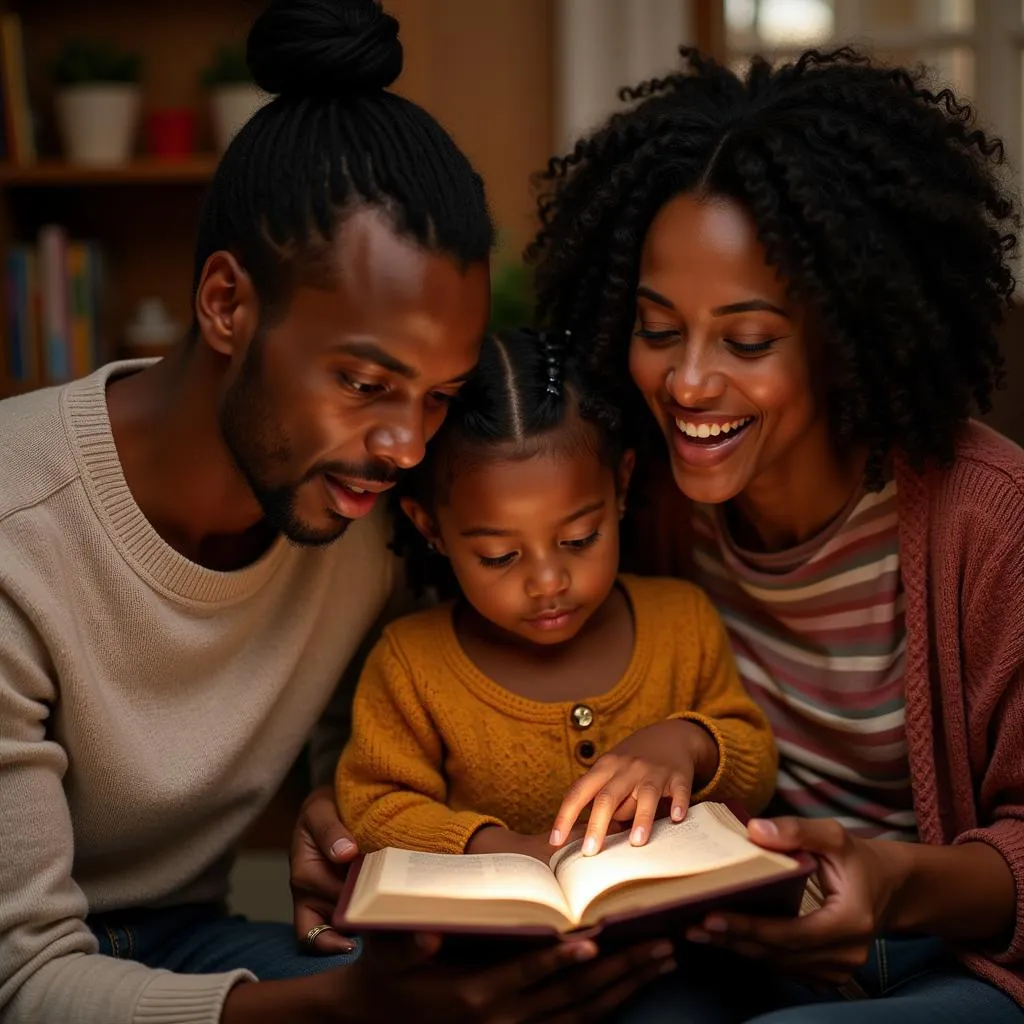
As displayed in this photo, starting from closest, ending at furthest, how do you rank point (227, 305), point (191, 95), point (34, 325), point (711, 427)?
point (227, 305), point (711, 427), point (34, 325), point (191, 95)

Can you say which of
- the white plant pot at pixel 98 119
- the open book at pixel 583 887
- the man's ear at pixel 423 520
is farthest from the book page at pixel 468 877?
the white plant pot at pixel 98 119

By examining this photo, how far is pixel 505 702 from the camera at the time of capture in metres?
1.61

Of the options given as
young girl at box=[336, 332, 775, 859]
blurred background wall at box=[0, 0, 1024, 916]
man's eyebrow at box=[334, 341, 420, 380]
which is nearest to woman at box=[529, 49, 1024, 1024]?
young girl at box=[336, 332, 775, 859]

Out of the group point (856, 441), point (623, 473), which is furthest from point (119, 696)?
point (856, 441)

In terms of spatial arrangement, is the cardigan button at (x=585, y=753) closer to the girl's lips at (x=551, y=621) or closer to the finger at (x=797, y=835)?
the girl's lips at (x=551, y=621)

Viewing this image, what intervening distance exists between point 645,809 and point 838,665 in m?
0.42

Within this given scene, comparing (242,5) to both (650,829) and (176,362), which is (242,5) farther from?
(650,829)

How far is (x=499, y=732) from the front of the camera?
5.23 ft

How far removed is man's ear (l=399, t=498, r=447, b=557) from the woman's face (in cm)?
31

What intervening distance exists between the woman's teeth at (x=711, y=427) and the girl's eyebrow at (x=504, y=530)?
0.47ft

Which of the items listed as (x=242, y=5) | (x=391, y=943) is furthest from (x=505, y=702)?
(x=242, y=5)

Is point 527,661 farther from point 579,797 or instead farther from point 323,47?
point 323,47

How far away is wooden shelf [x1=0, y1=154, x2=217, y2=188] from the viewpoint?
3.40 m

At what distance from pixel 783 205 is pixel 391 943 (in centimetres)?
89
